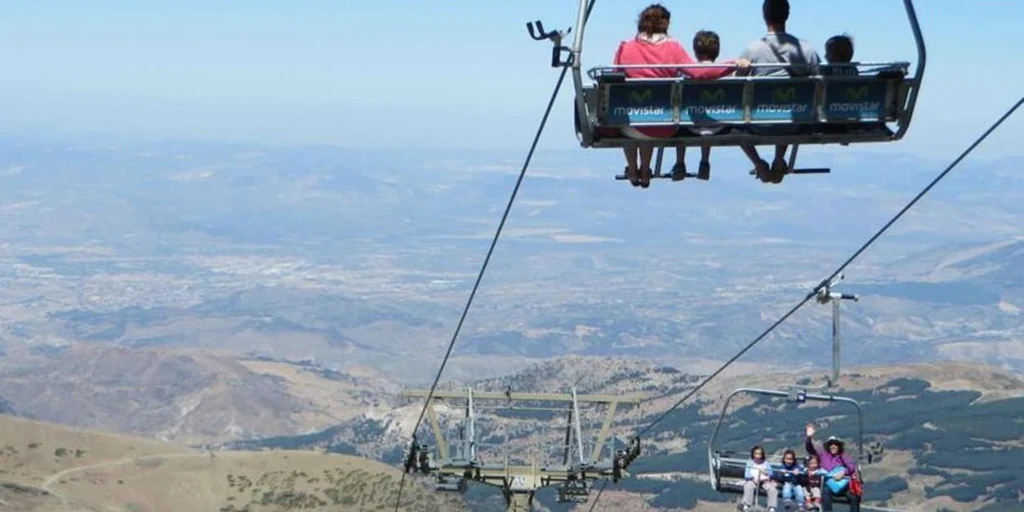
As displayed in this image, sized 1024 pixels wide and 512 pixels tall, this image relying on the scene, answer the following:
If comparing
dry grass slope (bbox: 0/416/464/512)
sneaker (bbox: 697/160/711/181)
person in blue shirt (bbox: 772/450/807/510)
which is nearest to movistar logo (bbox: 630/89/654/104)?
sneaker (bbox: 697/160/711/181)

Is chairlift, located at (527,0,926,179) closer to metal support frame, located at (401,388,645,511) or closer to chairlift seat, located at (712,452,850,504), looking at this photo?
chairlift seat, located at (712,452,850,504)

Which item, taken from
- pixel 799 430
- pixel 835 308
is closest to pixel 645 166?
pixel 835 308

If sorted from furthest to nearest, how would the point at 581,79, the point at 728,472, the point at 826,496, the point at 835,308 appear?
the point at 728,472 < the point at 835,308 < the point at 826,496 < the point at 581,79

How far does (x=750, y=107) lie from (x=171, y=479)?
76621 mm

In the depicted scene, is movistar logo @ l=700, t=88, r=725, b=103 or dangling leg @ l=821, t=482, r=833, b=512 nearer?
movistar logo @ l=700, t=88, r=725, b=103

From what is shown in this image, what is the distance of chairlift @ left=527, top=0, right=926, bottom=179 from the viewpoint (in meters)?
12.2

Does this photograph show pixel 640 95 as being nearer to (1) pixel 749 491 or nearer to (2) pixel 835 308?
(1) pixel 749 491

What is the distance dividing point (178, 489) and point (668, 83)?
245 feet

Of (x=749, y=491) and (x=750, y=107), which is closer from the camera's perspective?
(x=750, y=107)

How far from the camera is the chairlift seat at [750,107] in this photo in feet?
40.1

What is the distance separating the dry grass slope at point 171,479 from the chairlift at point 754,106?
6084 centimetres

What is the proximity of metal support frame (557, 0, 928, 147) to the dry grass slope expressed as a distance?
60.9 m

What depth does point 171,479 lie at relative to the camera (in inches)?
3351

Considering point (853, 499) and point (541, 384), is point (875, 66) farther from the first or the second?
point (541, 384)
